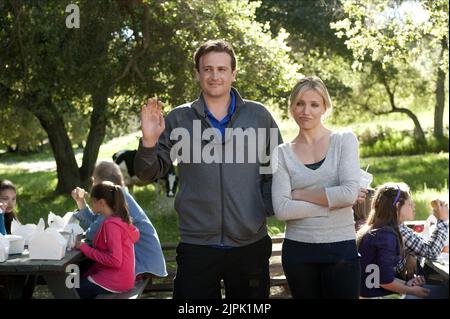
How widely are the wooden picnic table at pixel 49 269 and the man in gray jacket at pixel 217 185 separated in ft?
4.66

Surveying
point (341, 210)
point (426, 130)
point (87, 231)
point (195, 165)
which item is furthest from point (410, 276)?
point (426, 130)

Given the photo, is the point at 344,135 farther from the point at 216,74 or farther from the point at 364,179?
the point at 216,74

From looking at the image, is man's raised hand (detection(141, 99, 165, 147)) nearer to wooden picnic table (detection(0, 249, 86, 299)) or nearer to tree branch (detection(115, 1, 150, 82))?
wooden picnic table (detection(0, 249, 86, 299))

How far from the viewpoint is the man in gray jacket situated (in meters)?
2.85

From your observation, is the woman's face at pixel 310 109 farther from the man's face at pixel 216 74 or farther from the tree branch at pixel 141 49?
the tree branch at pixel 141 49

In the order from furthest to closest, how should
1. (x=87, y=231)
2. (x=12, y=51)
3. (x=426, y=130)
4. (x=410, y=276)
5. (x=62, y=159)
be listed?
1. (x=426, y=130)
2. (x=62, y=159)
3. (x=12, y=51)
4. (x=87, y=231)
5. (x=410, y=276)

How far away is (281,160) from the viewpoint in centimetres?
289

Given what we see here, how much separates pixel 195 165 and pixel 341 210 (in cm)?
62

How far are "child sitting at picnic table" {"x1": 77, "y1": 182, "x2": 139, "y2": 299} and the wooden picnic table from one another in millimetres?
153

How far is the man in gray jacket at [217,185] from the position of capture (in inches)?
112

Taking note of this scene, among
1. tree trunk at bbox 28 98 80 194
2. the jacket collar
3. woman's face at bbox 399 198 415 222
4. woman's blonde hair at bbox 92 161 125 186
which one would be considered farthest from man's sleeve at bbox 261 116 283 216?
tree trunk at bbox 28 98 80 194

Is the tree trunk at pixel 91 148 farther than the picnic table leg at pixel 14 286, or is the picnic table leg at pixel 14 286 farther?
the tree trunk at pixel 91 148

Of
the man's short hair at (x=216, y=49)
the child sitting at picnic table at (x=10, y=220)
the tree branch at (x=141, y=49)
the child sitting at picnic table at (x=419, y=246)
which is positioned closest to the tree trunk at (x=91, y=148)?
the tree branch at (x=141, y=49)

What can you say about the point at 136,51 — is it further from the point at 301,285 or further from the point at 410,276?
the point at 301,285
